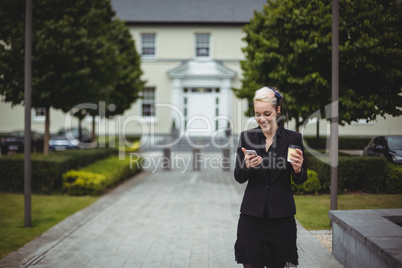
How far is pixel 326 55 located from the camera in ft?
33.0

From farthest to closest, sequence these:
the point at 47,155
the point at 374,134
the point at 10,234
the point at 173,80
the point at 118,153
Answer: the point at 173,80 → the point at 118,153 → the point at 47,155 → the point at 10,234 → the point at 374,134

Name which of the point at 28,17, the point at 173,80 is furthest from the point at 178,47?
the point at 28,17

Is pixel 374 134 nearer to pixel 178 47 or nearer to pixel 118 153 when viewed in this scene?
pixel 118 153

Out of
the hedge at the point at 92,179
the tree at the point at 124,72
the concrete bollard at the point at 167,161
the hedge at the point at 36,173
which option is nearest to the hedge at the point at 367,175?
the hedge at the point at 92,179

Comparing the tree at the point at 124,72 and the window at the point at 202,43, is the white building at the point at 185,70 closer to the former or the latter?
the window at the point at 202,43

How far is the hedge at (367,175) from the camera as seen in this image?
6.45 meters

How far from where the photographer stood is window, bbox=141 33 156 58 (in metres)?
32.8

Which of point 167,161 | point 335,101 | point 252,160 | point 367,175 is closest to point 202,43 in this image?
point 167,161

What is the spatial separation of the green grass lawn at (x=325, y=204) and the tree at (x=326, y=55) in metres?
1.37

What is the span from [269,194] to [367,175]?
378 cm

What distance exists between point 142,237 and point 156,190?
5639 millimetres

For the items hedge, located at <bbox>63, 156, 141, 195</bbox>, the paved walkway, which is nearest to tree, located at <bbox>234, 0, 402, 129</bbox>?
the paved walkway

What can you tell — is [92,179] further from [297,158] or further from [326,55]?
[297,158]

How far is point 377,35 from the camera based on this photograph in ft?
23.2
